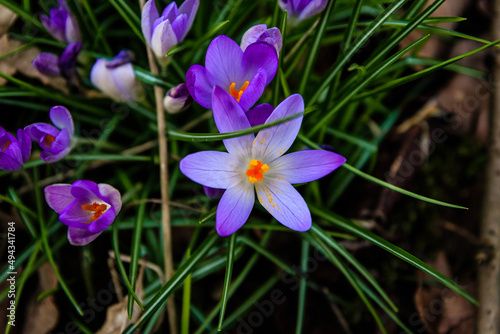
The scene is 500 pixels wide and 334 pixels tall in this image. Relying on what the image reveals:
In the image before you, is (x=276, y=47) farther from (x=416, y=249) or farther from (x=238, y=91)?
(x=416, y=249)

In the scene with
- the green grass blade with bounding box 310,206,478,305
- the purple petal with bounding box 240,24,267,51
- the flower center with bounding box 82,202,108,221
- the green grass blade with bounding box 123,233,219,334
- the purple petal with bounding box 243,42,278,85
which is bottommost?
the green grass blade with bounding box 123,233,219,334

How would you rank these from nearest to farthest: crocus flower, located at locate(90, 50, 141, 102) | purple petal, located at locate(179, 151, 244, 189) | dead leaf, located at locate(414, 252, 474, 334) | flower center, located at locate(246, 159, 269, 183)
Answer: purple petal, located at locate(179, 151, 244, 189)
flower center, located at locate(246, 159, 269, 183)
crocus flower, located at locate(90, 50, 141, 102)
dead leaf, located at locate(414, 252, 474, 334)

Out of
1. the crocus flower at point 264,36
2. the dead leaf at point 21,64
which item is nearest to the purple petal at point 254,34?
the crocus flower at point 264,36

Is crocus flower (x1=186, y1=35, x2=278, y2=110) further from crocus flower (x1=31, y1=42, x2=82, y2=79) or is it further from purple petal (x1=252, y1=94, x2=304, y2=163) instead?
crocus flower (x1=31, y1=42, x2=82, y2=79)

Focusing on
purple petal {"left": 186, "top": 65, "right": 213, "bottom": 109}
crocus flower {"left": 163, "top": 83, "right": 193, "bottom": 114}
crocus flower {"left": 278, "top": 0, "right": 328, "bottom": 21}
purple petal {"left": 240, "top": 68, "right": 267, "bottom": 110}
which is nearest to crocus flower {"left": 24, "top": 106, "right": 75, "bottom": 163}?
crocus flower {"left": 163, "top": 83, "right": 193, "bottom": 114}

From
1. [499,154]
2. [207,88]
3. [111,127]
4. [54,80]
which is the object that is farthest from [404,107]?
[54,80]

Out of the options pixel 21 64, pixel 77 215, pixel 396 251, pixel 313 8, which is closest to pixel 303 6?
pixel 313 8

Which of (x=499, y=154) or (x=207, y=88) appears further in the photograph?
(x=499, y=154)
